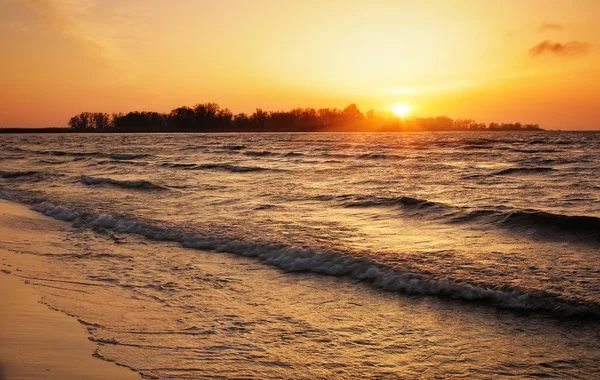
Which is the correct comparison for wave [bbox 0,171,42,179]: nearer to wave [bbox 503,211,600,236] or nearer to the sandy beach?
the sandy beach

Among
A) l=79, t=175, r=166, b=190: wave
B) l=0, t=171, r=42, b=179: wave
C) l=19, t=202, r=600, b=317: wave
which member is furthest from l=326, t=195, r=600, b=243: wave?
l=0, t=171, r=42, b=179: wave

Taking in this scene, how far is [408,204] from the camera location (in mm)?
17234

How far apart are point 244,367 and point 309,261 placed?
4.66 meters

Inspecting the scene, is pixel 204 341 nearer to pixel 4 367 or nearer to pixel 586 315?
pixel 4 367

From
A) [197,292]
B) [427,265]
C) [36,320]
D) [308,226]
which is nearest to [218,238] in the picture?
[308,226]

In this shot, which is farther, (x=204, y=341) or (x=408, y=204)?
(x=408, y=204)

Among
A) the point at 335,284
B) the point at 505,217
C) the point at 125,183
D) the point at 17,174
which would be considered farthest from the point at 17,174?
the point at 335,284

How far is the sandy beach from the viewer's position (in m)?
4.91

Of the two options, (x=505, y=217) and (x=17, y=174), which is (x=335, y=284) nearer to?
(x=505, y=217)

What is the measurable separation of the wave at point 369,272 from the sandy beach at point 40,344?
416 cm

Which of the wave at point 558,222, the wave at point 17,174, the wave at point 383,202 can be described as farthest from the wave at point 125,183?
the wave at point 558,222

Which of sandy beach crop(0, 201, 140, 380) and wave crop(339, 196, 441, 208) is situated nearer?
sandy beach crop(0, 201, 140, 380)

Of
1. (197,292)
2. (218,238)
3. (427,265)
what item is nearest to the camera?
(197,292)

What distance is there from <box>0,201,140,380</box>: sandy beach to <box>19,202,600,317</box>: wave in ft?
13.7
